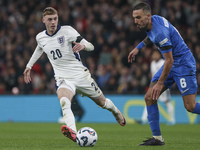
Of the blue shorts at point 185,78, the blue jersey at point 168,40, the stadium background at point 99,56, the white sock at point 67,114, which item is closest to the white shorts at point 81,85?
the white sock at point 67,114

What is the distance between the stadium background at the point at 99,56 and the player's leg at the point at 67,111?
7823mm

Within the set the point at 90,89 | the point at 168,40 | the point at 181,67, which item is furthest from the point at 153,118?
the point at 90,89

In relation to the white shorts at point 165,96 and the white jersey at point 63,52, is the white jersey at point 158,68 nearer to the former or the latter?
the white shorts at point 165,96

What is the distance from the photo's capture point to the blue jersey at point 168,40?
6598 millimetres

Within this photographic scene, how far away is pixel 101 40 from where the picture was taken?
Result: 1738 cm

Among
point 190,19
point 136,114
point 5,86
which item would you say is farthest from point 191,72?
point 5,86

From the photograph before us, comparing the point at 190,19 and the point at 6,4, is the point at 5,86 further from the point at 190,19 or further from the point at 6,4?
the point at 190,19

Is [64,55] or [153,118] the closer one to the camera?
[153,118]

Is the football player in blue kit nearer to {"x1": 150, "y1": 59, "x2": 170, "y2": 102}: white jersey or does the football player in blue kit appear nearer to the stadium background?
{"x1": 150, "y1": 59, "x2": 170, "y2": 102}: white jersey

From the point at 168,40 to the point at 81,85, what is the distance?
2221 millimetres

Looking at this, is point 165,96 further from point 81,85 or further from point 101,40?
point 81,85

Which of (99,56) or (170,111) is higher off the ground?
(99,56)

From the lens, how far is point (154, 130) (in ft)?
23.8

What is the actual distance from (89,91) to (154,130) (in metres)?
1.64
